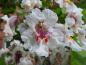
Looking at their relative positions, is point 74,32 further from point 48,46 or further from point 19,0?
point 19,0

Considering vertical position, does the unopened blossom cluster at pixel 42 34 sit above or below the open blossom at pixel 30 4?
below

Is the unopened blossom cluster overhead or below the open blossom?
below

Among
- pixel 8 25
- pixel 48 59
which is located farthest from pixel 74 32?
pixel 8 25

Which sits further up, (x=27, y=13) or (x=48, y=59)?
(x=27, y=13)

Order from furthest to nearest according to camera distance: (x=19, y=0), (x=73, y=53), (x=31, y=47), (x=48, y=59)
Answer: (x=19, y=0)
(x=73, y=53)
(x=48, y=59)
(x=31, y=47)

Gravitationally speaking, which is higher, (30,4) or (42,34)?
(30,4)

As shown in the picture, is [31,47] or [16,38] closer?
[31,47]

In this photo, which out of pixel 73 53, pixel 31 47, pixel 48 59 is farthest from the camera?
pixel 73 53
